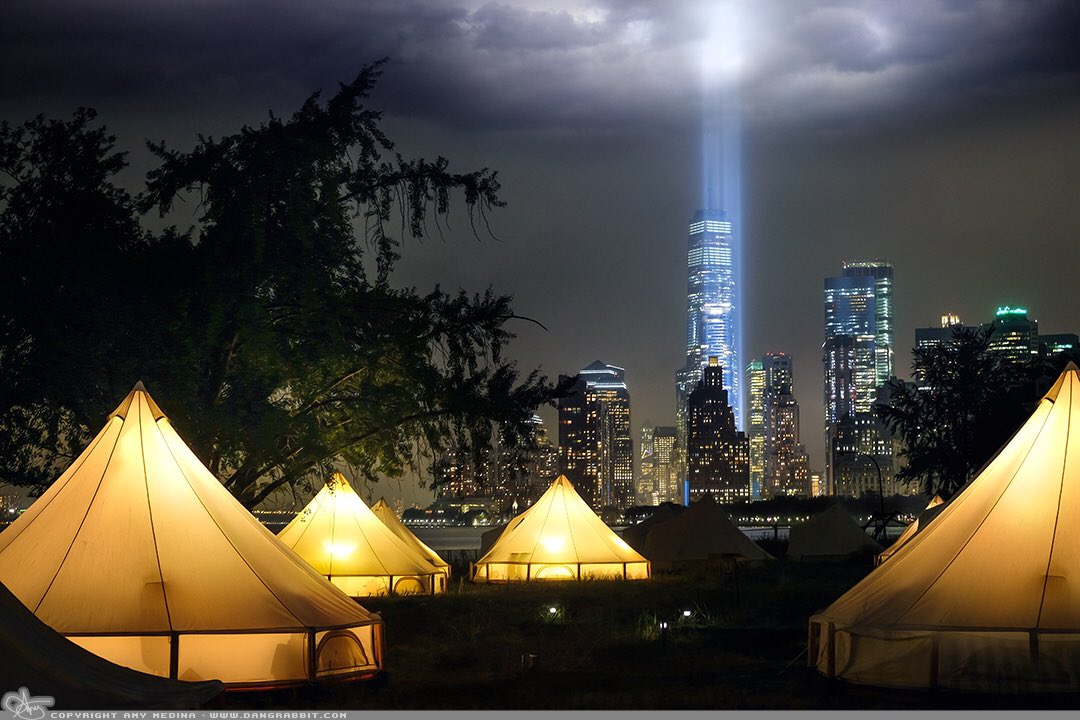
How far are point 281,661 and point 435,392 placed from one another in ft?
31.3

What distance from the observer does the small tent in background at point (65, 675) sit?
864cm

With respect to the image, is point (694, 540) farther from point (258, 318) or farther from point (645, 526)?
point (258, 318)

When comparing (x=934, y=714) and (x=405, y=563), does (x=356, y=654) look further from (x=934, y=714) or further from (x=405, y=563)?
(x=405, y=563)

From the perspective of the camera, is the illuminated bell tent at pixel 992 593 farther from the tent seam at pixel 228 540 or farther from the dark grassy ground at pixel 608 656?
the tent seam at pixel 228 540

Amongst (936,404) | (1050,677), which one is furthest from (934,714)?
(936,404)

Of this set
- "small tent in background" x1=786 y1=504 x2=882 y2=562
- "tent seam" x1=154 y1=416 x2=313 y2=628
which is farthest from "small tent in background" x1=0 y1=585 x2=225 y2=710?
"small tent in background" x1=786 y1=504 x2=882 y2=562

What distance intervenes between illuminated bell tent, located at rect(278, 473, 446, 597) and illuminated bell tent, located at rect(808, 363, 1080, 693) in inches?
599

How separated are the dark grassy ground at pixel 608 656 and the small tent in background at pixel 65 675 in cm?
366

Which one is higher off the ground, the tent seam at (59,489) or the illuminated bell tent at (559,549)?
the tent seam at (59,489)

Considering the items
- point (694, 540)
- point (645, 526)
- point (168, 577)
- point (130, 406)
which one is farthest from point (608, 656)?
point (645, 526)

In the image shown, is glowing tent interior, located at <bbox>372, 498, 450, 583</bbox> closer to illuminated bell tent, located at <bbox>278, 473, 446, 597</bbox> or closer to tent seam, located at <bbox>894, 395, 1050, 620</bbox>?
illuminated bell tent, located at <bbox>278, 473, 446, 597</bbox>

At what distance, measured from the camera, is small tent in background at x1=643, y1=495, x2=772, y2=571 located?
40.7 m

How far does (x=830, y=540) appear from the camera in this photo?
165ft

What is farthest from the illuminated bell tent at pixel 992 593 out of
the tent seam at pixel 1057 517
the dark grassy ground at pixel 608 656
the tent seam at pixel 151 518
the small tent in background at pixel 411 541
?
the small tent in background at pixel 411 541
